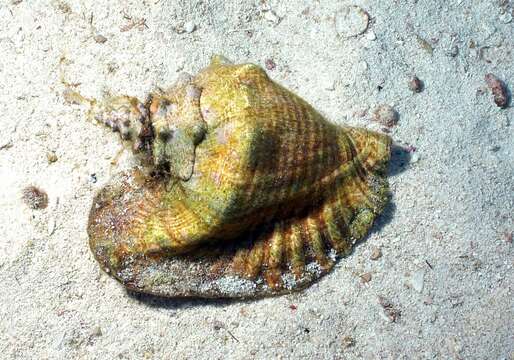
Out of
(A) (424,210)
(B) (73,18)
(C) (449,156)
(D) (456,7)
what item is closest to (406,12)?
(D) (456,7)

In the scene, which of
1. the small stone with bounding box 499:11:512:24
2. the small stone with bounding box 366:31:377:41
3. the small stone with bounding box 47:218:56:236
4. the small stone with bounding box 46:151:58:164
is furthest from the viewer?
the small stone with bounding box 499:11:512:24

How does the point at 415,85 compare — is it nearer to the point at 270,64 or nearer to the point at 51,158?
the point at 270,64

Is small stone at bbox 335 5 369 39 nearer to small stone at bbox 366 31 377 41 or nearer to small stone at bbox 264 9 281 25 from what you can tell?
small stone at bbox 366 31 377 41

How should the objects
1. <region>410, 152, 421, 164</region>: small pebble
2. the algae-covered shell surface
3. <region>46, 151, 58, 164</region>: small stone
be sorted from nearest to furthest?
the algae-covered shell surface
<region>46, 151, 58, 164</region>: small stone
<region>410, 152, 421, 164</region>: small pebble

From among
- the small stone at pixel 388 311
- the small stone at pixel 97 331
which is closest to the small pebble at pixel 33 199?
the small stone at pixel 97 331

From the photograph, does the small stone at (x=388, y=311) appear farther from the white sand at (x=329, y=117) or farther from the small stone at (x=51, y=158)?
the small stone at (x=51, y=158)

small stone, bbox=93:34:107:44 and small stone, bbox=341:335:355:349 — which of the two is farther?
small stone, bbox=93:34:107:44

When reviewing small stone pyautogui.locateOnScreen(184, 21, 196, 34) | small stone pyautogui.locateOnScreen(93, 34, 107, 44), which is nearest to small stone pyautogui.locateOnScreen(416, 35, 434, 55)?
small stone pyautogui.locateOnScreen(184, 21, 196, 34)
